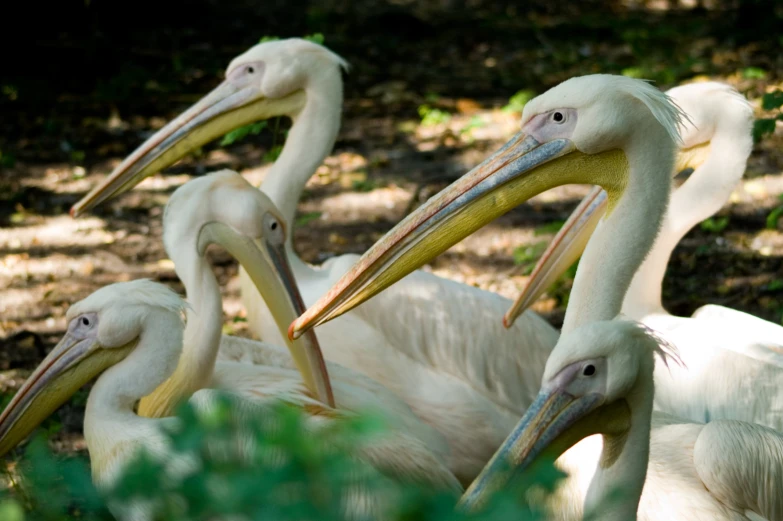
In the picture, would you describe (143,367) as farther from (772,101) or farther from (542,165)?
(772,101)

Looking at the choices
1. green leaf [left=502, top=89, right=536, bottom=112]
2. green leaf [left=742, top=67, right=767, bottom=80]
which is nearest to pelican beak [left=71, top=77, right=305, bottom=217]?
green leaf [left=502, top=89, right=536, bottom=112]

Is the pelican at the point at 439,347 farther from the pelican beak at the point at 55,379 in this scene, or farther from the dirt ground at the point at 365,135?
the dirt ground at the point at 365,135

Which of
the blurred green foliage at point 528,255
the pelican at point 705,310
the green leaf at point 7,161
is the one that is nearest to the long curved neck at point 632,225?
the pelican at point 705,310

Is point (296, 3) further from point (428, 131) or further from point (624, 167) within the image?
point (624, 167)

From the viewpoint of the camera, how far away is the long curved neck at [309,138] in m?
4.07

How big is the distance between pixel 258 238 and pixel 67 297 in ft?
6.12

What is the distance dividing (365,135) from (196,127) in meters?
2.86

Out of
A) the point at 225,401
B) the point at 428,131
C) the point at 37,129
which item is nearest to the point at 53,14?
the point at 37,129

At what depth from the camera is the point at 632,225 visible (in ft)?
8.82

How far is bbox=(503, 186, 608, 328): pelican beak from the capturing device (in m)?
3.42

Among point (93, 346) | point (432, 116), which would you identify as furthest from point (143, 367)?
point (432, 116)

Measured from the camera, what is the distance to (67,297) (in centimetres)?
491

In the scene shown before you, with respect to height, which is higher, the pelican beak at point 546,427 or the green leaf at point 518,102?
the pelican beak at point 546,427

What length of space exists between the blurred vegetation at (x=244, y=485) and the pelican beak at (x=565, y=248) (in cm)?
233
